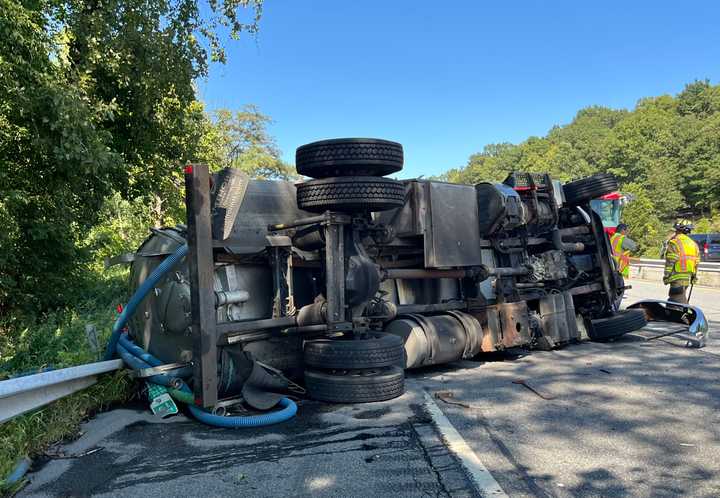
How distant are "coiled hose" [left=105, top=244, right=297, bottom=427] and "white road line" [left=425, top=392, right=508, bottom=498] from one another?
1081mm

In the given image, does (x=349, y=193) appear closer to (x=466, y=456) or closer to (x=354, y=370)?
(x=354, y=370)

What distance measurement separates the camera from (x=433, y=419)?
13.0 ft

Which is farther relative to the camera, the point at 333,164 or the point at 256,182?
the point at 256,182

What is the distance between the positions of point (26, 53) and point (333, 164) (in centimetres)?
553

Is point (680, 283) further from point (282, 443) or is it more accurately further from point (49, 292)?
point (49, 292)

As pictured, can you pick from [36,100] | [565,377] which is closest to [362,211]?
[565,377]

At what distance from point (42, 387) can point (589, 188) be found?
7030 mm

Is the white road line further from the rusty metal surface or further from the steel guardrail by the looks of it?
the steel guardrail

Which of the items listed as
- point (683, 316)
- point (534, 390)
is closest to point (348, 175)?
point (534, 390)

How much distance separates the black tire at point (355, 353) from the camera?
446cm

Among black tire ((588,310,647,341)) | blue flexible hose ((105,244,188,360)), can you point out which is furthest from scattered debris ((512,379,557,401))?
blue flexible hose ((105,244,188,360))

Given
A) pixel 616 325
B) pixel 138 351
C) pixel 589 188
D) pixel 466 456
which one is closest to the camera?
pixel 466 456

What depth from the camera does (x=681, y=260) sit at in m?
9.57

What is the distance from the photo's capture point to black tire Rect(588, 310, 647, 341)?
24.4ft
